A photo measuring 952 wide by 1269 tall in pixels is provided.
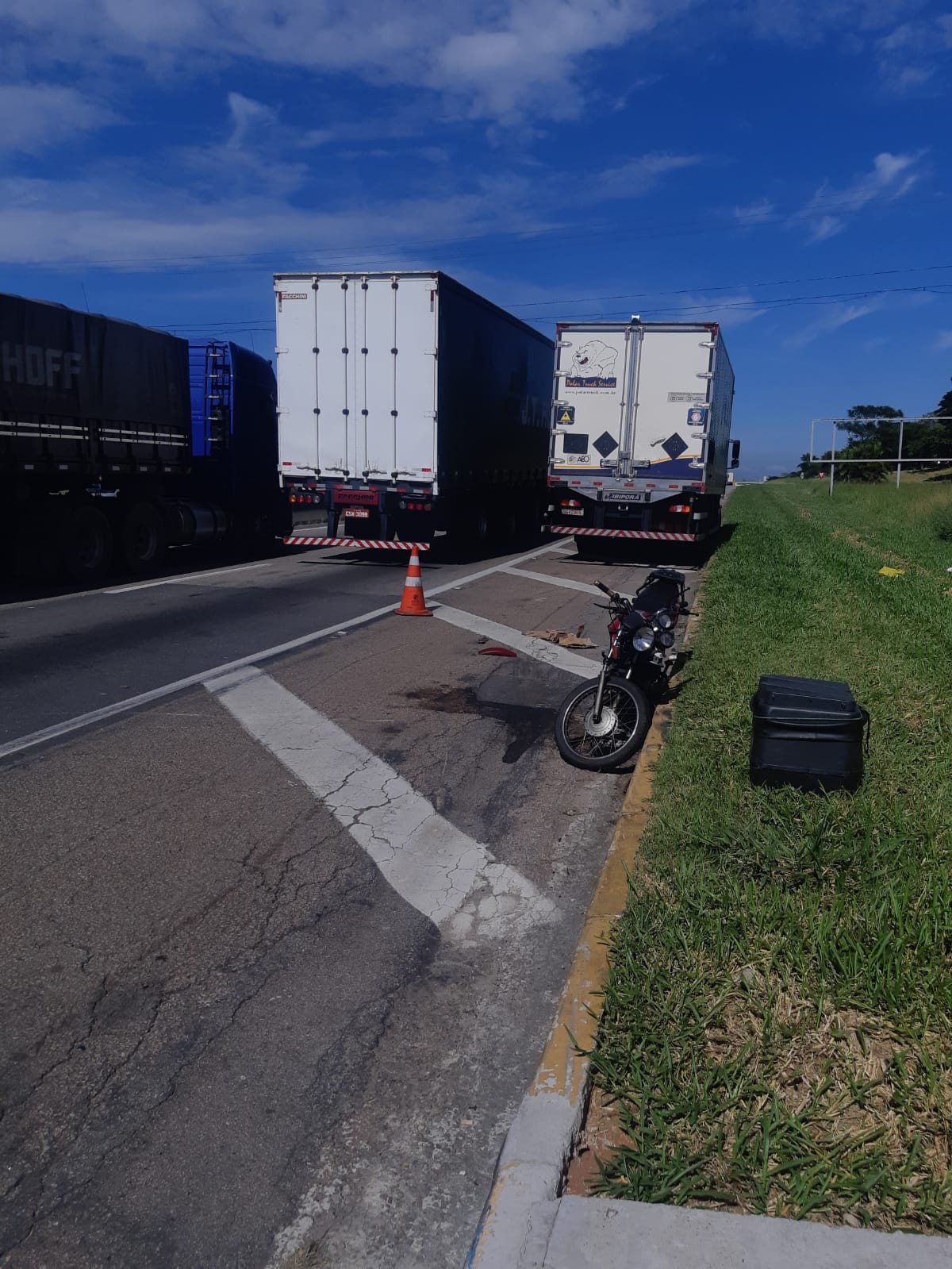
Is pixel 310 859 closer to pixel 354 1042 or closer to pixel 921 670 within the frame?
pixel 354 1042

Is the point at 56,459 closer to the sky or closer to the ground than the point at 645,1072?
closer to the sky

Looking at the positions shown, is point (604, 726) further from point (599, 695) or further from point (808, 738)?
point (808, 738)

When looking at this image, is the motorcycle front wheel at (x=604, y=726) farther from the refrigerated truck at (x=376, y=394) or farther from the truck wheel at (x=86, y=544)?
the refrigerated truck at (x=376, y=394)

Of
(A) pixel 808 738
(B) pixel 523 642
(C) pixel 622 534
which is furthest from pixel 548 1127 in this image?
(C) pixel 622 534

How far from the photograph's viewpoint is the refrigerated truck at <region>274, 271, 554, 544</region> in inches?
643

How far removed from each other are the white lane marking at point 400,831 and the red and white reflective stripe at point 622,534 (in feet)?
37.1

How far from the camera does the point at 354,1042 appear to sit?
11.3ft

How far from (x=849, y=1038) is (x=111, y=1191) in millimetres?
2186

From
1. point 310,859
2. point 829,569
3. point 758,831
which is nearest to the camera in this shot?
point 758,831

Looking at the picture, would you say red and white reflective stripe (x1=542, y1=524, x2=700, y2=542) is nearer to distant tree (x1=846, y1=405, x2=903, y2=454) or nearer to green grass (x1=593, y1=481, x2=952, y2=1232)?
green grass (x1=593, y1=481, x2=952, y2=1232)

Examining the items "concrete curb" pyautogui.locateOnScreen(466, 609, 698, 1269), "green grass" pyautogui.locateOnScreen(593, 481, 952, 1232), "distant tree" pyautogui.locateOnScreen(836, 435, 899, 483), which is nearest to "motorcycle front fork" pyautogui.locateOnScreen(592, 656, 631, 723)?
"green grass" pyautogui.locateOnScreen(593, 481, 952, 1232)

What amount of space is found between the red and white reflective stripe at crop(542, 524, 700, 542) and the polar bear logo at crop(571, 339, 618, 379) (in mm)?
2646

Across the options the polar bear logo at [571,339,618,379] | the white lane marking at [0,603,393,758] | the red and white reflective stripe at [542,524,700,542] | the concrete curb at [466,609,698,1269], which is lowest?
the concrete curb at [466,609,698,1269]

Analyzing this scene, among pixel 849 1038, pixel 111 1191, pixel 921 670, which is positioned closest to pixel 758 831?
pixel 849 1038
